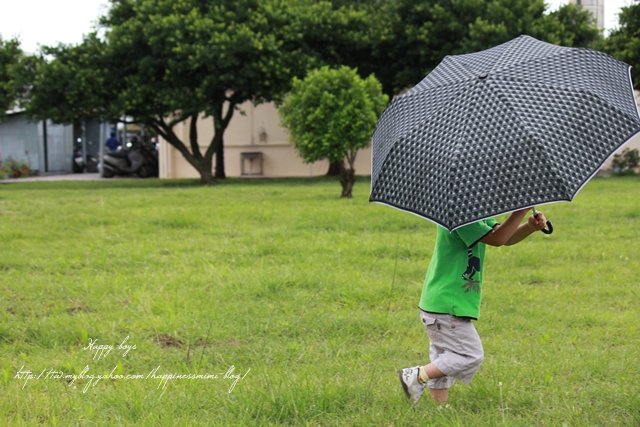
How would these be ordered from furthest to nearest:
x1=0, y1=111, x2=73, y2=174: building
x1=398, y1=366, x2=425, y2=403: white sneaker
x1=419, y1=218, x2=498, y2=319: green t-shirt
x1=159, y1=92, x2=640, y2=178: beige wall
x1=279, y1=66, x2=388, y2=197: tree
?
x1=0, y1=111, x2=73, y2=174: building < x1=159, y1=92, x2=640, y2=178: beige wall < x1=279, y1=66, x2=388, y2=197: tree < x1=398, y1=366, x2=425, y2=403: white sneaker < x1=419, y1=218, x2=498, y2=319: green t-shirt

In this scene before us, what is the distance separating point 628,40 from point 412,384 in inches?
801

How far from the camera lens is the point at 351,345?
15.5 feet

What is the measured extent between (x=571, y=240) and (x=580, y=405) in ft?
16.7

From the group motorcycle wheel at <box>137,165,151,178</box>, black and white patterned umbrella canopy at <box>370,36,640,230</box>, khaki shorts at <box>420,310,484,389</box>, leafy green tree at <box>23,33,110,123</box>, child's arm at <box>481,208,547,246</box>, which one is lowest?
motorcycle wheel at <box>137,165,151,178</box>

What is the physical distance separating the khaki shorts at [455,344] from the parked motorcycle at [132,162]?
28307 millimetres

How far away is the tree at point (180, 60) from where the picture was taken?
2034cm

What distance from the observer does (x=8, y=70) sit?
72.4 ft

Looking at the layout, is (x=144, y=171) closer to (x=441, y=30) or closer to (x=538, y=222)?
(x=441, y=30)

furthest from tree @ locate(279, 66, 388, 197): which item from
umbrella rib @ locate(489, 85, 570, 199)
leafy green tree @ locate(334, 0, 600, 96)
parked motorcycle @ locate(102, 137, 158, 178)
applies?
parked motorcycle @ locate(102, 137, 158, 178)

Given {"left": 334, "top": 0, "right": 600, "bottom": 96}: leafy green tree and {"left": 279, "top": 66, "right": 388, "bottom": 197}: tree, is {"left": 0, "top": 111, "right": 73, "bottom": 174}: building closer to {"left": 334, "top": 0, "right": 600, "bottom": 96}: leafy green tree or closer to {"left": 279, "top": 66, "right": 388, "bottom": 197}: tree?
{"left": 334, "top": 0, "right": 600, "bottom": 96}: leafy green tree

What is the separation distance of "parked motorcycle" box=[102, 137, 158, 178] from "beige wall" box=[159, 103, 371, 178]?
29.6 inches

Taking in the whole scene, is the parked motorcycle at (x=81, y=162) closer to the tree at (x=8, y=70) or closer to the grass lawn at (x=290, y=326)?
the tree at (x=8, y=70)

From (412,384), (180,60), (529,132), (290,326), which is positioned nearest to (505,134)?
(529,132)

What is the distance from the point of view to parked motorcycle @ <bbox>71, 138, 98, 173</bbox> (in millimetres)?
35625
